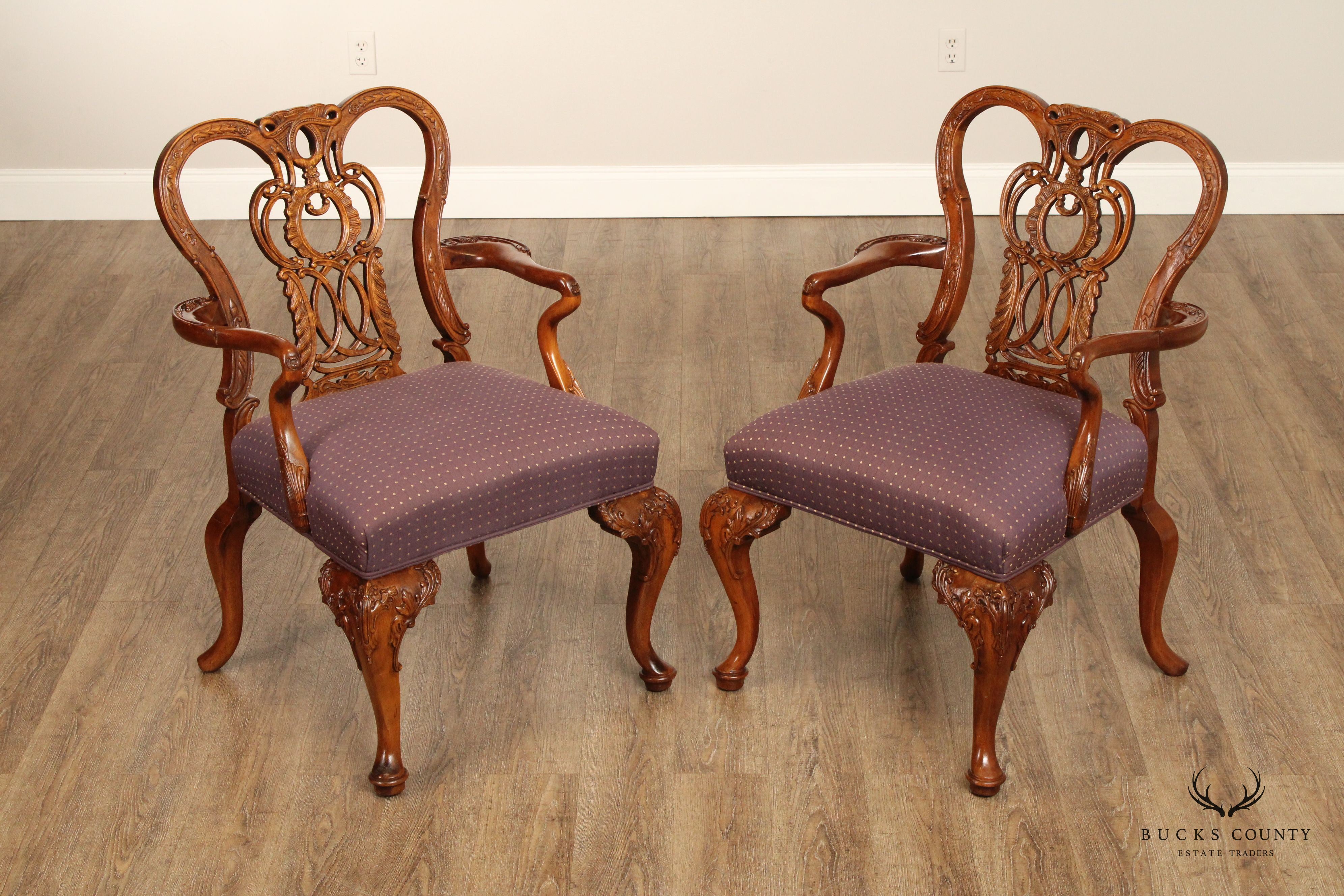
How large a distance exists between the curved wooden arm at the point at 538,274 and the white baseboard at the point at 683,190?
6.76 ft

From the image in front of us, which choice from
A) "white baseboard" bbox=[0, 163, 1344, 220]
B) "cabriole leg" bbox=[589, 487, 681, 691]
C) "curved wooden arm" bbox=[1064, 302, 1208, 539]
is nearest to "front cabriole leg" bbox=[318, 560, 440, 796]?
"cabriole leg" bbox=[589, 487, 681, 691]

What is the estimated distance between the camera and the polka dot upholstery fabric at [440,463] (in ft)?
6.24

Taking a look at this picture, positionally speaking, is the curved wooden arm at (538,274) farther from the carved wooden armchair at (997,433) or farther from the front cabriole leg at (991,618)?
the front cabriole leg at (991,618)

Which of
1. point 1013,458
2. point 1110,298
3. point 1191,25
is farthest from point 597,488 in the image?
point 1191,25

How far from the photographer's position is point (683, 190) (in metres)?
4.39

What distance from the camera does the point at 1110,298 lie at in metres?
3.80

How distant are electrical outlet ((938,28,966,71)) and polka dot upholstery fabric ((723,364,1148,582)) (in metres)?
2.28

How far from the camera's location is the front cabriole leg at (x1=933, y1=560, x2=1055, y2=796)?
191cm

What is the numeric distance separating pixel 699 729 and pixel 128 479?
4.70 ft

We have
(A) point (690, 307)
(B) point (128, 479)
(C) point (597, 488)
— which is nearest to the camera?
(C) point (597, 488)

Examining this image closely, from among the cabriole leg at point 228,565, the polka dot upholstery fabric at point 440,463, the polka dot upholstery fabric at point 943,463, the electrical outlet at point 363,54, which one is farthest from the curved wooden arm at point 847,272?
the electrical outlet at point 363,54

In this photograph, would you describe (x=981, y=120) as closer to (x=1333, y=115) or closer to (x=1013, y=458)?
Result: (x=1333, y=115)

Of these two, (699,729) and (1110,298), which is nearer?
(699,729)

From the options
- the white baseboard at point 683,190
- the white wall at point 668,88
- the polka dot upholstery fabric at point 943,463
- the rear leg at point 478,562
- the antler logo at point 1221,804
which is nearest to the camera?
the polka dot upholstery fabric at point 943,463
